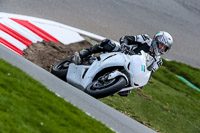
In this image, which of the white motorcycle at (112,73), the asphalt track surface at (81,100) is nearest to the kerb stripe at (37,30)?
the white motorcycle at (112,73)

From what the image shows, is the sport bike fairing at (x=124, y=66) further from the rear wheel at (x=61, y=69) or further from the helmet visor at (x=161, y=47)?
the rear wheel at (x=61, y=69)

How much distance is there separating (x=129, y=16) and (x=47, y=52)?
5221 mm

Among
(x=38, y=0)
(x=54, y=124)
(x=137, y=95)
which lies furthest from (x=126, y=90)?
(x=38, y=0)

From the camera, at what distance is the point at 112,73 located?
26.0ft

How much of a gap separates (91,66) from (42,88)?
1.85 meters

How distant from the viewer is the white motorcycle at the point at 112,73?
7.92 meters

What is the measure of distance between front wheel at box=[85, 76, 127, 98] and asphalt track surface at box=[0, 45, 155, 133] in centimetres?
17

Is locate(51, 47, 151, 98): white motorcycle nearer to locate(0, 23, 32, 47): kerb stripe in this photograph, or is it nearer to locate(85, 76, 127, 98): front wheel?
locate(85, 76, 127, 98): front wheel

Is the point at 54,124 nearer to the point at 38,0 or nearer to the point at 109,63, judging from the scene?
the point at 109,63

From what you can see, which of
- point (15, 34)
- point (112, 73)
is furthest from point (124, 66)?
point (15, 34)

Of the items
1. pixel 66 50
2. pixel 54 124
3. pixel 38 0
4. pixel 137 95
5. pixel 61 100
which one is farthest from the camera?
pixel 38 0

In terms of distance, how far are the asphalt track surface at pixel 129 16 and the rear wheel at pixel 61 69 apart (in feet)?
12.8

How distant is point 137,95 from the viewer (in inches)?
403

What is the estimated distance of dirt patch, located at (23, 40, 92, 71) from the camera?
9883mm
